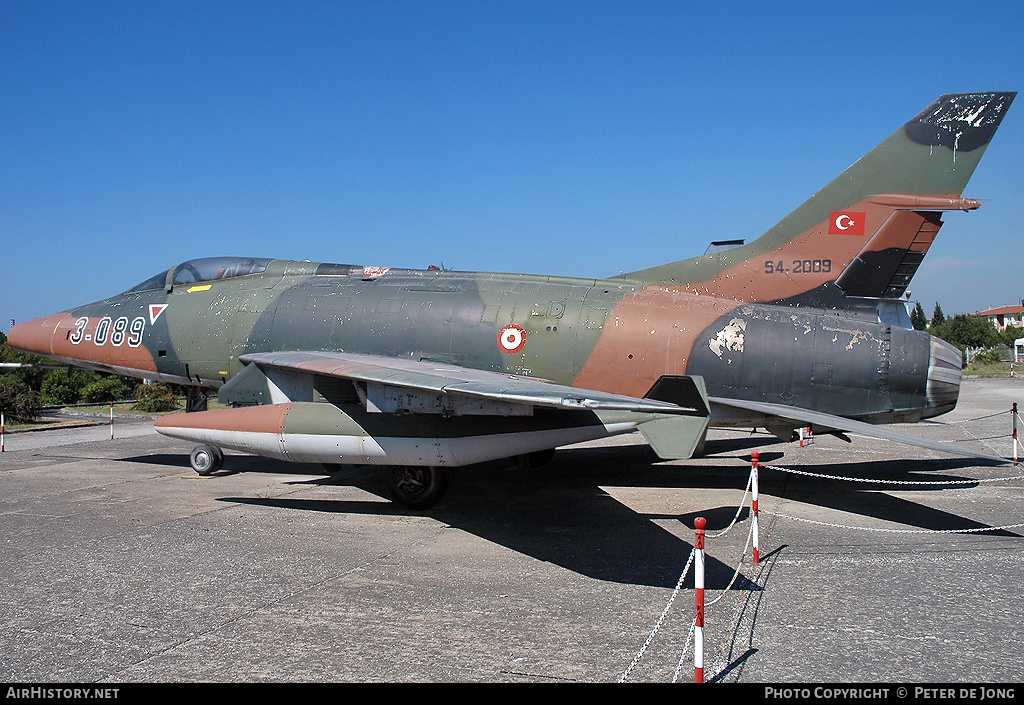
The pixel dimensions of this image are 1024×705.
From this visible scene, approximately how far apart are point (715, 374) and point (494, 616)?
4.97 metres

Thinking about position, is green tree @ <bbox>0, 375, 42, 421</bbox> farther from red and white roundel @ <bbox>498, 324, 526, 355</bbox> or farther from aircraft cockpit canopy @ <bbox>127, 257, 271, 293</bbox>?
red and white roundel @ <bbox>498, 324, 526, 355</bbox>

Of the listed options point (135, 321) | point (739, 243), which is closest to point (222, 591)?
point (135, 321)

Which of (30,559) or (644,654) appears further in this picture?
(30,559)

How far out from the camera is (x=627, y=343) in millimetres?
9109

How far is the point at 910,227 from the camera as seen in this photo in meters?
9.05

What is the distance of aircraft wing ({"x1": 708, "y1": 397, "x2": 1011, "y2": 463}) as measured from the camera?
7.02 m

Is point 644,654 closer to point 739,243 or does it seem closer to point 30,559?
point 30,559

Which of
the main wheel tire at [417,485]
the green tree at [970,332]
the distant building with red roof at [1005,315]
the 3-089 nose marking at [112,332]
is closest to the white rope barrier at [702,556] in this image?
the main wheel tire at [417,485]

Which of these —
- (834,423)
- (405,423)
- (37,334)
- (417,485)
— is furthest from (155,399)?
(834,423)

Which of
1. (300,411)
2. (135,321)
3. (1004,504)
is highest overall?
(135,321)

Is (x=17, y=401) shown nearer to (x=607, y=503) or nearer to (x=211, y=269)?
(x=211, y=269)

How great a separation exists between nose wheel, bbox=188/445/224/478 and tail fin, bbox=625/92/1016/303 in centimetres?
783

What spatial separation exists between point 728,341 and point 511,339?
9.24 feet

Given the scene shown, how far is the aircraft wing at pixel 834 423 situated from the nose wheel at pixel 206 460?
7582mm
